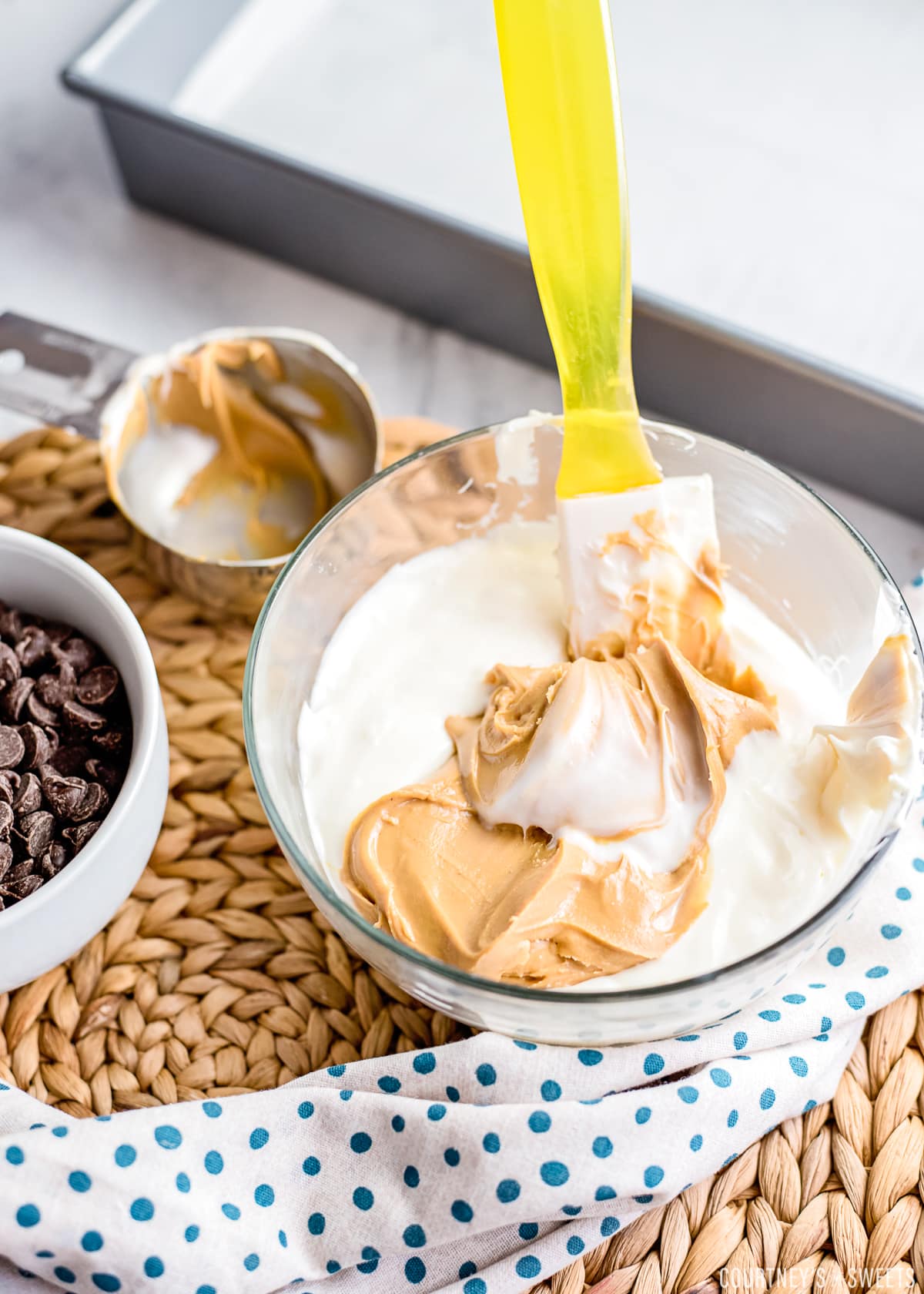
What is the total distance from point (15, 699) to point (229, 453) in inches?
16.1

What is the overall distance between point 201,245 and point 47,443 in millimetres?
453

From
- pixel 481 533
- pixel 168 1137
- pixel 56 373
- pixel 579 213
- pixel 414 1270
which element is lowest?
pixel 414 1270

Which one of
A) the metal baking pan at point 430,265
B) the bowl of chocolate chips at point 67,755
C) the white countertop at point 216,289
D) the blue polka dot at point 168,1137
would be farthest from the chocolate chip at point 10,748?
the metal baking pan at point 430,265

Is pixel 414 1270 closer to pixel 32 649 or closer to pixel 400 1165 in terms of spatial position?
pixel 400 1165

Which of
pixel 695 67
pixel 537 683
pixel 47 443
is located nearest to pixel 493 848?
pixel 537 683

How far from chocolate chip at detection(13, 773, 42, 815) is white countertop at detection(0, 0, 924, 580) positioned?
644mm

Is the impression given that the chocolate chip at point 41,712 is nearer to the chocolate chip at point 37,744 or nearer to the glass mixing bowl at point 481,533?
the chocolate chip at point 37,744

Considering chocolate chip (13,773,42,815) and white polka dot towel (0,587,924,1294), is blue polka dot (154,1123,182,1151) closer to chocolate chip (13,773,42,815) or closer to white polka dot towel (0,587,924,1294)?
white polka dot towel (0,587,924,1294)

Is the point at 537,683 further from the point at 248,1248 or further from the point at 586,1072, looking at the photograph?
the point at 248,1248

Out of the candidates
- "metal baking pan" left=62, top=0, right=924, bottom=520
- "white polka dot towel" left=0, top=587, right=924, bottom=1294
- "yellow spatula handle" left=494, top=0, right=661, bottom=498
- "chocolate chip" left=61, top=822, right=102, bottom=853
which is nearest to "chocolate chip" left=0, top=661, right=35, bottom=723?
"chocolate chip" left=61, top=822, right=102, bottom=853

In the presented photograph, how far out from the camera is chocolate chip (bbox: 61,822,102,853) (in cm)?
95

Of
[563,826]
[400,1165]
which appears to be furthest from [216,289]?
[400,1165]

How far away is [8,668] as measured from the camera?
3.38 ft

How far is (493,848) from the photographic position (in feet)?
3.06
